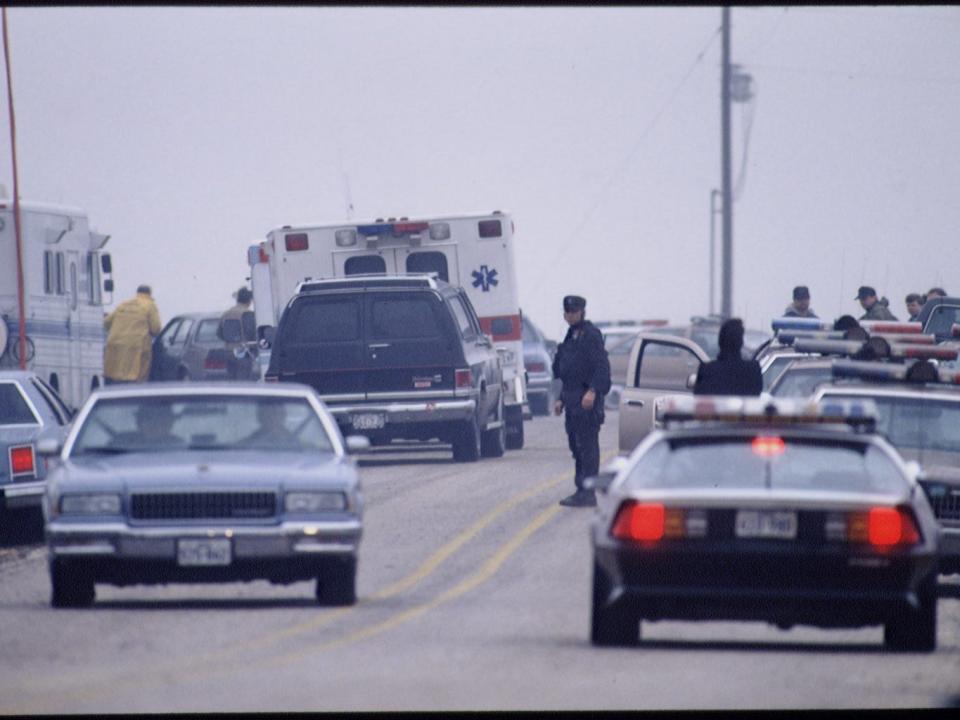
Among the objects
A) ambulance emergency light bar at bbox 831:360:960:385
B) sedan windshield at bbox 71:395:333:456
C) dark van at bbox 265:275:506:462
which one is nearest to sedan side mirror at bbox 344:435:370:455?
sedan windshield at bbox 71:395:333:456

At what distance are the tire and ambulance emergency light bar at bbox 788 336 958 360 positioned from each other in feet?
25.8

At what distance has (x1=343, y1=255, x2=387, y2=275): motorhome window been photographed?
30.2 metres

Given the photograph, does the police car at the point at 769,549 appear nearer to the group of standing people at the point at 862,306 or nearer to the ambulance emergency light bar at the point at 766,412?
the ambulance emergency light bar at the point at 766,412

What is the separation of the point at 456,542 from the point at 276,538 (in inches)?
189

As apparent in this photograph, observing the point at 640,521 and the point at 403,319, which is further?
the point at 403,319

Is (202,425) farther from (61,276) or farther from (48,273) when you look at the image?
(61,276)

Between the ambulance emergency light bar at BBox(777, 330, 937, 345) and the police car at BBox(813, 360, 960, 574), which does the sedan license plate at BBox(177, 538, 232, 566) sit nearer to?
the police car at BBox(813, 360, 960, 574)

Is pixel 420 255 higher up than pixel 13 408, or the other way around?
pixel 420 255

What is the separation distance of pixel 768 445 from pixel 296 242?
1812 centimetres

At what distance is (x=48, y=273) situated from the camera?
34.1 meters

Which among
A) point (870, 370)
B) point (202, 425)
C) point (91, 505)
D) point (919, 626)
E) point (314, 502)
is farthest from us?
point (870, 370)

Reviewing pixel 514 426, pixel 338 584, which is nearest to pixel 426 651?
pixel 338 584

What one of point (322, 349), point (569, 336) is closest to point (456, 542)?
point (569, 336)

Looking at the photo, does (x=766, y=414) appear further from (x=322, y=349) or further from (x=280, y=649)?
(x=322, y=349)
